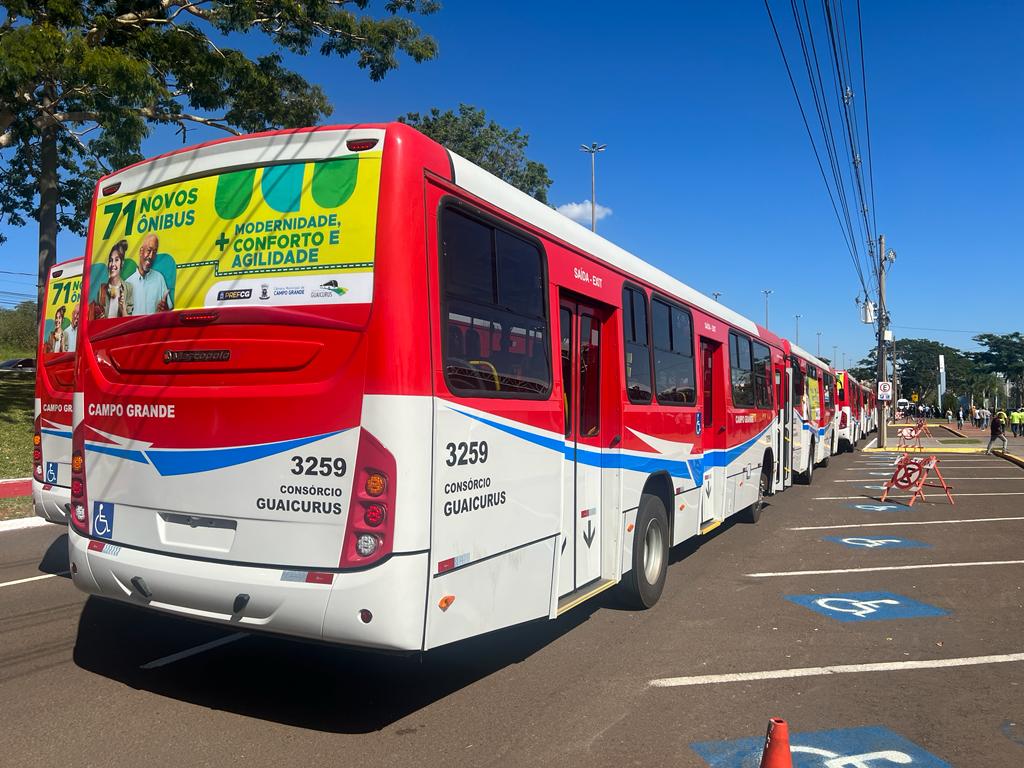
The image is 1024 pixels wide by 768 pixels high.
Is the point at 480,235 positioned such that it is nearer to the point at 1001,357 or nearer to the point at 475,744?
the point at 475,744

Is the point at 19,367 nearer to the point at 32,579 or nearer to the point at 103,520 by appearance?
the point at 32,579

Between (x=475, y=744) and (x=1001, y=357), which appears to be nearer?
(x=475, y=744)

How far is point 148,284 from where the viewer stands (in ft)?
15.4

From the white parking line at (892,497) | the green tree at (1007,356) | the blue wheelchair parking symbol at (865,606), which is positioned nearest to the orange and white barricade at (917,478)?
the white parking line at (892,497)

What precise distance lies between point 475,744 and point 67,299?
7.28 meters

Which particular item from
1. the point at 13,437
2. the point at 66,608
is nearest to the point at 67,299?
the point at 66,608

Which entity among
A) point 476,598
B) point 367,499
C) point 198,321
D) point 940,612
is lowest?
point 940,612

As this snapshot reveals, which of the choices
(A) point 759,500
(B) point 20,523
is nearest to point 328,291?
(B) point 20,523

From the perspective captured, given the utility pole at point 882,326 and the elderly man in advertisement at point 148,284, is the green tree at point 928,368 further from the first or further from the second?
the elderly man in advertisement at point 148,284

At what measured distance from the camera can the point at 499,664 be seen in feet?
17.7

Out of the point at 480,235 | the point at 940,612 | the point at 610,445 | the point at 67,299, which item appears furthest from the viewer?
the point at 67,299

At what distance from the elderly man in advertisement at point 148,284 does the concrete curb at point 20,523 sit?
297 inches

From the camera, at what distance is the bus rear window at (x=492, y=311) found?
14.1ft

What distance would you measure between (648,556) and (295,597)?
3.84 meters
